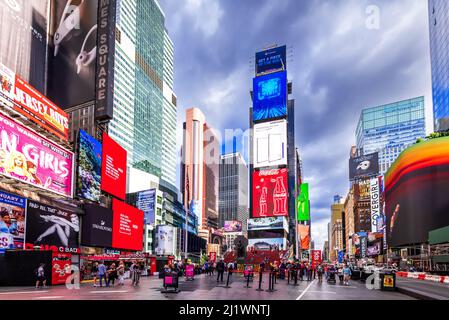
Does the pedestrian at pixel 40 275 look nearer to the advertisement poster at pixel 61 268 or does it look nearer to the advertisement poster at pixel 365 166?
the advertisement poster at pixel 61 268

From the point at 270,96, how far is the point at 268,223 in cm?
4010

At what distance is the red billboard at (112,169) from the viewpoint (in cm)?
5875

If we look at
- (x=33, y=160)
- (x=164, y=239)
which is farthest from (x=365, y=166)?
(x=33, y=160)

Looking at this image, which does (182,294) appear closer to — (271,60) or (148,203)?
(148,203)

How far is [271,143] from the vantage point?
128m

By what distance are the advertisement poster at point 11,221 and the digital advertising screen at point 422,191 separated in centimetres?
6241

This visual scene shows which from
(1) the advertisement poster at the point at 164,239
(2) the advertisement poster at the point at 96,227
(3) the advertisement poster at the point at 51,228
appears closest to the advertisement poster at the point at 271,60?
(1) the advertisement poster at the point at 164,239

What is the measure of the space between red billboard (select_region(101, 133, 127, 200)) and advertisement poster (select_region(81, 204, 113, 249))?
445cm

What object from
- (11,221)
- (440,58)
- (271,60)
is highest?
(271,60)

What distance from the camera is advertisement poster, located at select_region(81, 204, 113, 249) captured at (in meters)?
51.1

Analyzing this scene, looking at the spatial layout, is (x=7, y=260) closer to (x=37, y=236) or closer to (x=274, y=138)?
(x=37, y=236)
